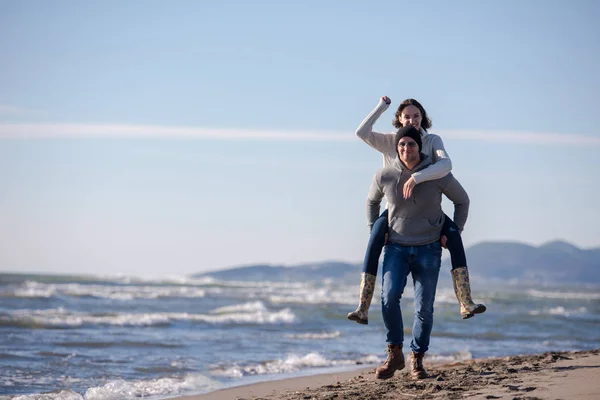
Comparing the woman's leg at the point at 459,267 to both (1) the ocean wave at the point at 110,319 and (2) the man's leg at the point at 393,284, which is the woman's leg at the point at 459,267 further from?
(1) the ocean wave at the point at 110,319

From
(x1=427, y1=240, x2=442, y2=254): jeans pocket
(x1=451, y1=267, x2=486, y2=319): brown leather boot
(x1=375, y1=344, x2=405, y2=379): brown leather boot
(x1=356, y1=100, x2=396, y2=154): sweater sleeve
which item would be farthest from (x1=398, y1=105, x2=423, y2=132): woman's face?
(x1=375, y1=344, x2=405, y2=379): brown leather boot

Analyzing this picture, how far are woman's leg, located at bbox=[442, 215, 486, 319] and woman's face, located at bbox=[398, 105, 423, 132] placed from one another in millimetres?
715

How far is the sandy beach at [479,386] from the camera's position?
18.3ft

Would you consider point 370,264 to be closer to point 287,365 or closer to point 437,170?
point 437,170

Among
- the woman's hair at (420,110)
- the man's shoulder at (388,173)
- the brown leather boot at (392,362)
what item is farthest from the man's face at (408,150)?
the brown leather boot at (392,362)

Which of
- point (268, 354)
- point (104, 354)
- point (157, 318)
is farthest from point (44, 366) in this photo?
point (157, 318)

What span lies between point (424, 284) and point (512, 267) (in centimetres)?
11509

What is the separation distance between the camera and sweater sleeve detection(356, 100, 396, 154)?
6312 mm

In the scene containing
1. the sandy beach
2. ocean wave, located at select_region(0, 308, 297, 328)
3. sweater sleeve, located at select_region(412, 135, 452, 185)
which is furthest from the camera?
ocean wave, located at select_region(0, 308, 297, 328)

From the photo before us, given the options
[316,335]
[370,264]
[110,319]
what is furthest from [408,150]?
[110,319]

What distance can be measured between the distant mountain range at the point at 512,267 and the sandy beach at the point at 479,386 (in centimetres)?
7833

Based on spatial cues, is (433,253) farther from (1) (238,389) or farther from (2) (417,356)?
(1) (238,389)

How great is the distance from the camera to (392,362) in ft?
21.3

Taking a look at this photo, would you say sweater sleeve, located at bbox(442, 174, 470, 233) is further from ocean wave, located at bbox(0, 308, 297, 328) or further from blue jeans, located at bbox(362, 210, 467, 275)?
ocean wave, located at bbox(0, 308, 297, 328)
